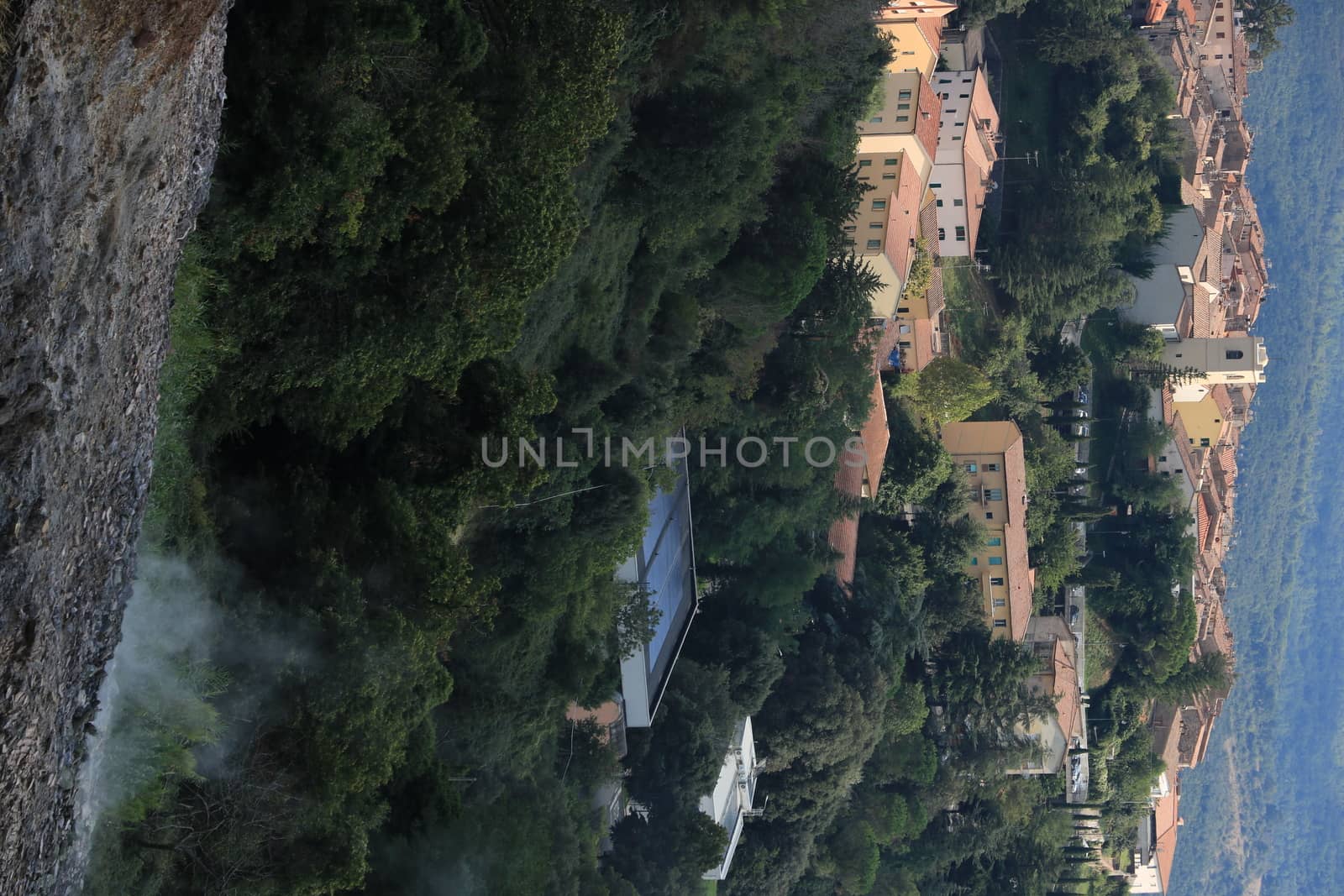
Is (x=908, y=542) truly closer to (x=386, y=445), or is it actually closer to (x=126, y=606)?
(x=386, y=445)

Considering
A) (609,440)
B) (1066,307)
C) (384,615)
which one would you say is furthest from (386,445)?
(1066,307)

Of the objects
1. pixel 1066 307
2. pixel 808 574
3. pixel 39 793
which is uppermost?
pixel 1066 307

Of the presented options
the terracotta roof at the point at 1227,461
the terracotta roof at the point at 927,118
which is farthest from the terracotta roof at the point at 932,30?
the terracotta roof at the point at 1227,461

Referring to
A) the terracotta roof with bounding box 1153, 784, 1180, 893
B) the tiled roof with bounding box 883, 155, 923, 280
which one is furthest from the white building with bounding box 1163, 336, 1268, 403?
the terracotta roof with bounding box 1153, 784, 1180, 893

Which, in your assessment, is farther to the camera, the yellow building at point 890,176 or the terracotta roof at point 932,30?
the terracotta roof at point 932,30

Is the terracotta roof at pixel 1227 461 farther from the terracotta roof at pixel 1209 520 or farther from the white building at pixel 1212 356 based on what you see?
the white building at pixel 1212 356

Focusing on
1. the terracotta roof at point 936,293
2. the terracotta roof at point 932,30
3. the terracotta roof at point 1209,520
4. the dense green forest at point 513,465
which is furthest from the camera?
the terracotta roof at point 1209,520

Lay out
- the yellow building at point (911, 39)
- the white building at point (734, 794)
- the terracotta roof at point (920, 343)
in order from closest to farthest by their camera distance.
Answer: the white building at point (734, 794)
the yellow building at point (911, 39)
the terracotta roof at point (920, 343)
